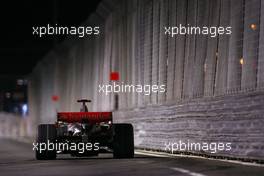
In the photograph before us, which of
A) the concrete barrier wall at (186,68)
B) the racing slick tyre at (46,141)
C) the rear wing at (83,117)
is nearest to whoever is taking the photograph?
the concrete barrier wall at (186,68)

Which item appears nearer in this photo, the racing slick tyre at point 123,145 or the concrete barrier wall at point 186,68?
the concrete barrier wall at point 186,68

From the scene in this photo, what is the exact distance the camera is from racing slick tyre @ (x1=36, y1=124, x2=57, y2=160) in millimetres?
21984

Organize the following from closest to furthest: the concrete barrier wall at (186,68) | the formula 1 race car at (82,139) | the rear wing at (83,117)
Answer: the concrete barrier wall at (186,68) → the formula 1 race car at (82,139) → the rear wing at (83,117)

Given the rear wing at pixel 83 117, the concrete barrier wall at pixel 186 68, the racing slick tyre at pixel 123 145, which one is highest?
the concrete barrier wall at pixel 186 68

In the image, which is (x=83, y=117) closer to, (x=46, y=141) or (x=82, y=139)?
(x=82, y=139)

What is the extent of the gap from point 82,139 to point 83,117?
69cm

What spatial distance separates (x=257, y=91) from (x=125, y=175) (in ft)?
16.8

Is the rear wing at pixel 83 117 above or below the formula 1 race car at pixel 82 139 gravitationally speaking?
above

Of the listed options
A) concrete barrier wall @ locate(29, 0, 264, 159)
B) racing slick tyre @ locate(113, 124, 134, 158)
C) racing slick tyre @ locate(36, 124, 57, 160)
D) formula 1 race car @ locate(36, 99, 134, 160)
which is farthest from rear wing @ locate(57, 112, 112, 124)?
concrete barrier wall @ locate(29, 0, 264, 159)

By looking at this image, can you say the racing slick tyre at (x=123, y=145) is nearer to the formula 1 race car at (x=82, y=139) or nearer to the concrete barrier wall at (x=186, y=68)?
the formula 1 race car at (x=82, y=139)

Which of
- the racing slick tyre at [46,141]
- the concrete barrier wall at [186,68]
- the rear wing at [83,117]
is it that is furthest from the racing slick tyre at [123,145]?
the concrete barrier wall at [186,68]

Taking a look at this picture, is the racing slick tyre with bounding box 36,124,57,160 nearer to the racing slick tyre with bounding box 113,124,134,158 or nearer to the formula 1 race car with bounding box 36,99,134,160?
the formula 1 race car with bounding box 36,99,134,160

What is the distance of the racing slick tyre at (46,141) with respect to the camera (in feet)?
72.1

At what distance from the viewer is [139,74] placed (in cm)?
3325
